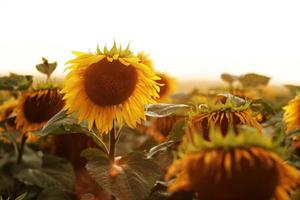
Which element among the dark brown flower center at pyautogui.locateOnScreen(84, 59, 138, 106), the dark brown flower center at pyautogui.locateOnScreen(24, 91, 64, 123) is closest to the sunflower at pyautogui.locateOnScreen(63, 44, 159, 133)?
the dark brown flower center at pyautogui.locateOnScreen(84, 59, 138, 106)

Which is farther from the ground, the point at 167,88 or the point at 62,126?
the point at 62,126

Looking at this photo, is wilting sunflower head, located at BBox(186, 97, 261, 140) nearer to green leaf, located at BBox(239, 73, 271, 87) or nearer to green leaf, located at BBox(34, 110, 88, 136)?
green leaf, located at BBox(34, 110, 88, 136)

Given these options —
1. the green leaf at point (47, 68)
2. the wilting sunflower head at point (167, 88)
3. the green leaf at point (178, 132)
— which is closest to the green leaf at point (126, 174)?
the green leaf at point (178, 132)

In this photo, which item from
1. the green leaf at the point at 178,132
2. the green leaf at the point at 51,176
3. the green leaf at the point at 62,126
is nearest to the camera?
the green leaf at the point at 178,132

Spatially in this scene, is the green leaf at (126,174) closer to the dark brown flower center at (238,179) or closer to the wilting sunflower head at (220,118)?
the wilting sunflower head at (220,118)

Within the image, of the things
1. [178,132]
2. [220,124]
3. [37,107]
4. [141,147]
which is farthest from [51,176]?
[220,124]

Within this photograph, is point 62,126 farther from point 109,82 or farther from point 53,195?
point 53,195

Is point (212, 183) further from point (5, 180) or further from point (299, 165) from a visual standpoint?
point (5, 180)
